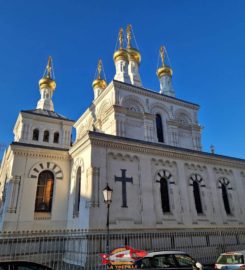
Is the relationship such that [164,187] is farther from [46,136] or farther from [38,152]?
[46,136]

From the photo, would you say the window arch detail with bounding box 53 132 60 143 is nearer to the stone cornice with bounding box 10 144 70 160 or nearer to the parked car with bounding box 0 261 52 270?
the stone cornice with bounding box 10 144 70 160

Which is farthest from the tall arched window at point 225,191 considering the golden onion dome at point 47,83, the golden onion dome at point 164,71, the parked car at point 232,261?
the golden onion dome at point 47,83

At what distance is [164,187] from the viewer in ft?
54.9

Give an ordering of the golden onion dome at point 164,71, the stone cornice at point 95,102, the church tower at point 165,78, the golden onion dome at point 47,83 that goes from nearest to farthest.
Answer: the stone cornice at point 95,102 < the golden onion dome at point 47,83 < the church tower at point 165,78 < the golden onion dome at point 164,71

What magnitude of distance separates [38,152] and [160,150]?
8.60 m

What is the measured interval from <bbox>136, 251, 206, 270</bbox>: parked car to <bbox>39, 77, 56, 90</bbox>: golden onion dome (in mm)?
23313

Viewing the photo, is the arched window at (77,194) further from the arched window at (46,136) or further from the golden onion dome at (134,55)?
the golden onion dome at (134,55)

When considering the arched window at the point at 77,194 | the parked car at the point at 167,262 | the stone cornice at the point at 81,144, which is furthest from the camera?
the arched window at the point at 77,194

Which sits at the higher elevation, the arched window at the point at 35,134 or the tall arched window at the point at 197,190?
the arched window at the point at 35,134

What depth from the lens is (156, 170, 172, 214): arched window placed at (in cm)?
1617

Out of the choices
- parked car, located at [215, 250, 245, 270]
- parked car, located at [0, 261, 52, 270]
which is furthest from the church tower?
parked car, located at [0, 261, 52, 270]

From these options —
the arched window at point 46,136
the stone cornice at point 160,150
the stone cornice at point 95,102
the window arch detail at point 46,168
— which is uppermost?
the stone cornice at point 95,102

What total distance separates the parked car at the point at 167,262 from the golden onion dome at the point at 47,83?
23.3m

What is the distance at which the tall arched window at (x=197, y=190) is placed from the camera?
1752 centimetres
